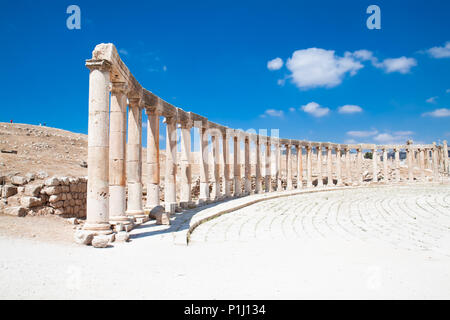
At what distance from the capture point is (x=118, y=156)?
10.7m

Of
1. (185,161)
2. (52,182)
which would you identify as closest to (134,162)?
(52,182)

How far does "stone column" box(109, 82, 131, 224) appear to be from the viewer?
10.6m

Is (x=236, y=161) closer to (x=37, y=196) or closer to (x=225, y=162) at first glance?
(x=225, y=162)

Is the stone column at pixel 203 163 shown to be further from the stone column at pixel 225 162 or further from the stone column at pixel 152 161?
the stone column at pixel 152 161

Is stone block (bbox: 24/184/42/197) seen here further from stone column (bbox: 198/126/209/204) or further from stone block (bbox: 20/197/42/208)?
stone column (bbox: 198/126/209/204)

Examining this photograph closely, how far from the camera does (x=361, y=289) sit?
5.29 meters

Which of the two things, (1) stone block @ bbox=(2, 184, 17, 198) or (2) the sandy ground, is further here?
(1) stone block @ bbox=(2, 184, 17, 198)

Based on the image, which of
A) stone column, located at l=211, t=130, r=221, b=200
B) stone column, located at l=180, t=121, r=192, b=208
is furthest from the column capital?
stone column, located at l=211, t=130, r=221, b=200

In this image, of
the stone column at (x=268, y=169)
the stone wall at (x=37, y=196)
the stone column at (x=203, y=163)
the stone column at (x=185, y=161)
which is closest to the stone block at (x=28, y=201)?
the stone wall at (x=37, y=196)

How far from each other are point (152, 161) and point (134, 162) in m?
1.74

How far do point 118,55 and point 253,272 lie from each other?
726cm

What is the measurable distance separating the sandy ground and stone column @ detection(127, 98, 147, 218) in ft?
9.95
